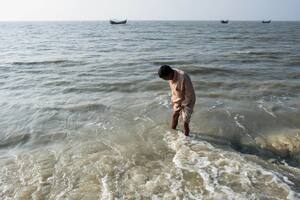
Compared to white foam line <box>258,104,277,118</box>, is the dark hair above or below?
above

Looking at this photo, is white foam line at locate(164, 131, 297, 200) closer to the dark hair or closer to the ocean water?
the ocean water

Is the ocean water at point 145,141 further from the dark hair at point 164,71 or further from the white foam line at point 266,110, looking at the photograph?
the dark hair at point 164,71

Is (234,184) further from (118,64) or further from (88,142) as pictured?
(118,64)

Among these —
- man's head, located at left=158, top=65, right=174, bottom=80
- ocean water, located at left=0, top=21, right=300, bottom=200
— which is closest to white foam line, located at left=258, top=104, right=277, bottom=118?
ocean water, located at left=0, top=21, right=300, bottom=200

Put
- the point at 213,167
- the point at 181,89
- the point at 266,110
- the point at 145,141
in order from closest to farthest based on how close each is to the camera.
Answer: the point at 213,167, the point at 181,89, the point at 145,141, the point at 266,110

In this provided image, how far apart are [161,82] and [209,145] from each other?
275 inches

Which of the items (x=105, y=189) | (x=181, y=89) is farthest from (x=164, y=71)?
(x=105, y=189)

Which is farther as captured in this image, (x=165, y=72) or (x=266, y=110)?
(x=266, y=110)

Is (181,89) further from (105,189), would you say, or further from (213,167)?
(105,189)

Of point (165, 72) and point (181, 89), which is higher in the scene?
point (165, 72)

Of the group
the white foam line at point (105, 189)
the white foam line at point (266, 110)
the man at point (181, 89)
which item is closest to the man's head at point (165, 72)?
the man at point (181, 89)

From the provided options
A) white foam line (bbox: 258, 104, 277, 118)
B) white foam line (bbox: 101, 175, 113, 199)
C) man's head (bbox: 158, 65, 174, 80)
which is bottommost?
white foam line (bbox: 258, 104, 277, 118)

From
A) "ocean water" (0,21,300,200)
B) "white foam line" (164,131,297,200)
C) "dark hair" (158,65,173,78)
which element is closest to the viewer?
"white foam line" (164,131,297,200)

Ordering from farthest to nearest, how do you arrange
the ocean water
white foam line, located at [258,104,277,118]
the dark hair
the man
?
white foam line, located at [258,104,277,118]
the man
the dark hair
the ocean water
